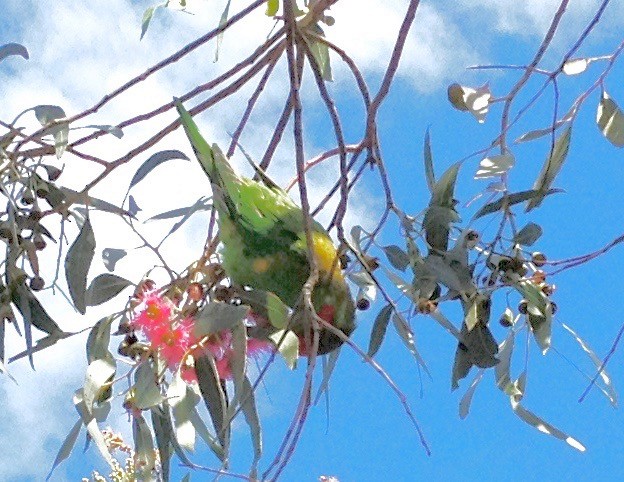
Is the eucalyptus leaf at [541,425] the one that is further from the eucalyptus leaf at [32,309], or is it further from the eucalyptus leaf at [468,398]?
the eucalyptus leaf at [32,309]

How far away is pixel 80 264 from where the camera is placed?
137cm

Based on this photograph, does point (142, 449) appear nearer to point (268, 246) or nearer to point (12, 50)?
point (268, 246)

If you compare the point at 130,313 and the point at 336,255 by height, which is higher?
the point at 336,255

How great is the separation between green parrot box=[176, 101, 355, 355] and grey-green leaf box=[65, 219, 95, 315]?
16 cm

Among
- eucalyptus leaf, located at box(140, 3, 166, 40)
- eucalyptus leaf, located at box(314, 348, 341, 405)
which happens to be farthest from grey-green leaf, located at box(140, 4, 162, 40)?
eucalyptus leaf, located at box(314, 348, 341, 405)

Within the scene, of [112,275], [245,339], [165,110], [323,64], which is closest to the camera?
[245,339]

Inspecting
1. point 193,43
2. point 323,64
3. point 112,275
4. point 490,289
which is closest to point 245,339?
point 112,275

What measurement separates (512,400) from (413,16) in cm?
49

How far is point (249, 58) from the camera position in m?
1.57

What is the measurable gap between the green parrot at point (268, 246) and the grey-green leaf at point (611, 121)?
0.40 metres

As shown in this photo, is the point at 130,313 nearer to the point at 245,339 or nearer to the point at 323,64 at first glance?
the point at 245,339

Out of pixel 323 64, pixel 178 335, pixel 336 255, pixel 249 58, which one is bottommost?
pixel 178 335

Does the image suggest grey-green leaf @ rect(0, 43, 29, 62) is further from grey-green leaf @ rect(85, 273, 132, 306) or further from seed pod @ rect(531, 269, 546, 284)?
seed pod @ rect(531, 269, 546, 284)

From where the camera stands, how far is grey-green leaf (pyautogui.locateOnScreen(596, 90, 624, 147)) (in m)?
1.50
